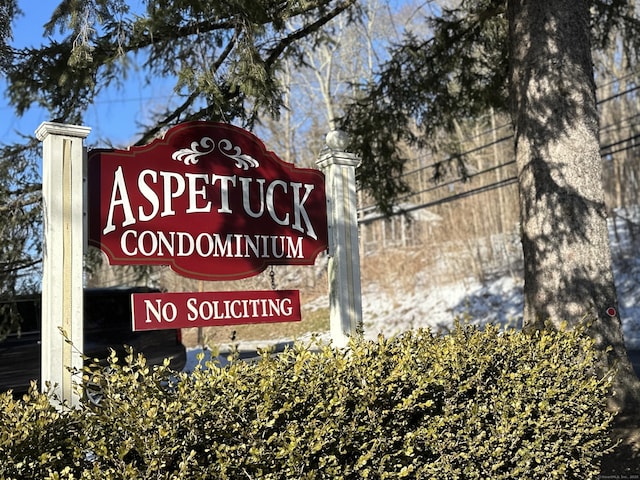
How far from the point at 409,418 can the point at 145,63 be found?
4.98m

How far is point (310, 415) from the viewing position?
2787mm

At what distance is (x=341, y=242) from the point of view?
15.0ft

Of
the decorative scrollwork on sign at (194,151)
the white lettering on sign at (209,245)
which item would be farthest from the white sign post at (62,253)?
the decorative scrollwork on sign at (194,151)

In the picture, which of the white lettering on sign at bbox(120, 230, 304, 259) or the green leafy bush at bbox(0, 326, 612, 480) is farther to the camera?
the white lettering on sign at bbox(120, 230, 304, 259)

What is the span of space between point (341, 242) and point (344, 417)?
73.7 inches

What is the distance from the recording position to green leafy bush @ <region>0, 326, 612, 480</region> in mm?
2451

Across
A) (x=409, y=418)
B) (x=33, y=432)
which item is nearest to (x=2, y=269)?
(x=33, y=432)

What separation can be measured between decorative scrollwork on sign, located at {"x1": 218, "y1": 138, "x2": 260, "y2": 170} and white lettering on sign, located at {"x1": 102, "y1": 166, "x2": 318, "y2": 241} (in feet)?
0.32

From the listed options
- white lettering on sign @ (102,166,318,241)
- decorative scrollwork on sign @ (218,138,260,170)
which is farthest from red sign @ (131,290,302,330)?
decorative scrollwork on sign @ (218,138,260,170)

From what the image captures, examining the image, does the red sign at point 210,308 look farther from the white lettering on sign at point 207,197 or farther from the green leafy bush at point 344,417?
the green leafy bush at point 344,417

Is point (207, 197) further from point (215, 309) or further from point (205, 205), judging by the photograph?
point (215, 309)

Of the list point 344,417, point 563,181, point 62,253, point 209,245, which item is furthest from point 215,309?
point 563,181

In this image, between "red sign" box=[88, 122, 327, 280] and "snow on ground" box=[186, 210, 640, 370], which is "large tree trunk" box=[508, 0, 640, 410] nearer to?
"red sign" box=[88, 122, 327, 280]

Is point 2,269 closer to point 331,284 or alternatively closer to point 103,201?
point 103,201
